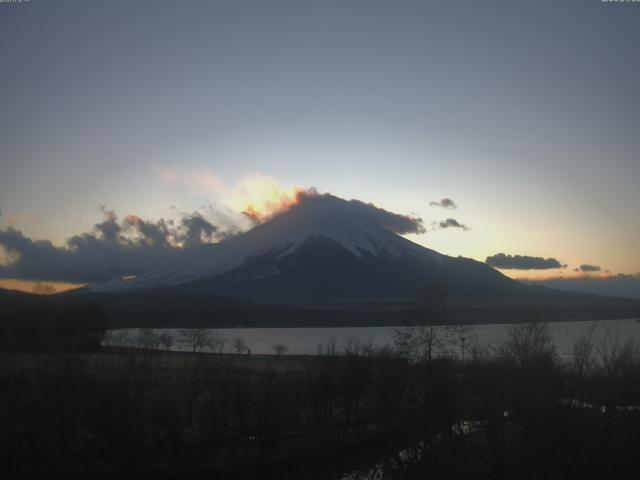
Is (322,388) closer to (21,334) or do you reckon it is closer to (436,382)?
(436,382)

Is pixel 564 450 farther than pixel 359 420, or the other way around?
pixel 359 420

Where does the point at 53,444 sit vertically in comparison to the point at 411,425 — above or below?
below

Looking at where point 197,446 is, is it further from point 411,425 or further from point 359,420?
point 411,425

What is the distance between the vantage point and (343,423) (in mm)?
25859

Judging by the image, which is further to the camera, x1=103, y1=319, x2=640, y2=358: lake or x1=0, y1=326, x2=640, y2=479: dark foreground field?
x1=103, y1=319, x2=640, y2=358: lake

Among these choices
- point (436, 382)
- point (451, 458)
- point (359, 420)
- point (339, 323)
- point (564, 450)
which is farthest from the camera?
point (339, 323)

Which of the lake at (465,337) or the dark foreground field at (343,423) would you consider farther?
the lake at (465,337)

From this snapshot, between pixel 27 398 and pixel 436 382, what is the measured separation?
15404 mm

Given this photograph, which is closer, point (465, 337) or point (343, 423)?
point (343, 423)

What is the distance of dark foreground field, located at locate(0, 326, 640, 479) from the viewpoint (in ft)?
43.8

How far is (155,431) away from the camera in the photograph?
21.3 meters

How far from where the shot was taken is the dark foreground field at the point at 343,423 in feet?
43.8

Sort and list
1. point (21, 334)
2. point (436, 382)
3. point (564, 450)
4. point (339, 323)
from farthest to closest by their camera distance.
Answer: point (339, 323) < point (21, 334) < point (436, 382) < point (564, 450)

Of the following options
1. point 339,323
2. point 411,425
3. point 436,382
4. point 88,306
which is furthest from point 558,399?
point 339,323
